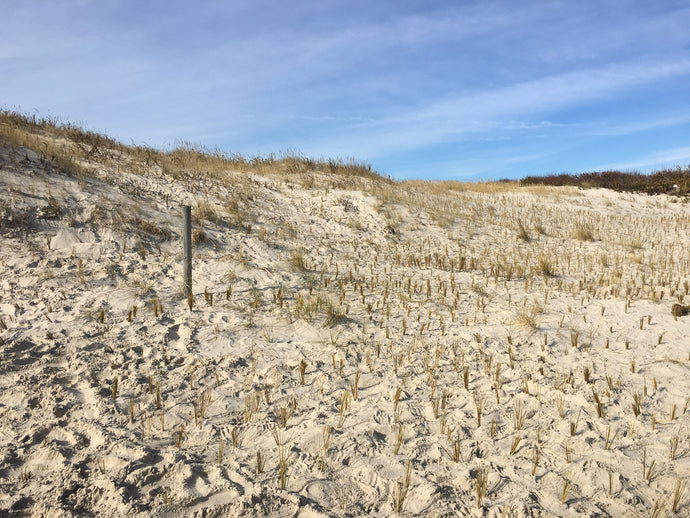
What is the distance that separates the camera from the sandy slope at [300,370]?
3.35m

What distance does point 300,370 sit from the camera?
200 inches

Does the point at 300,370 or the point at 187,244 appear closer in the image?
the point at 300,370

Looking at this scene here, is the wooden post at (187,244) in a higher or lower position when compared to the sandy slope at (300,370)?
higher

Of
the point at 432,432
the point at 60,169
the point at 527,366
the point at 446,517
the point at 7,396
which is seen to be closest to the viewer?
the point at 446,517

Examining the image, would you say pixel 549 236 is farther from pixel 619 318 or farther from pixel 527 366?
pixel 527 366

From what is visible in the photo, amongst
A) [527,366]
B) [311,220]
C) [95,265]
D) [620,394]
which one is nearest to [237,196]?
[311,220]

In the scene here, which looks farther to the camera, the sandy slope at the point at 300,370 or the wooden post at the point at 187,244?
the wooden post at the point at 187,244

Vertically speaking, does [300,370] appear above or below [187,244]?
below

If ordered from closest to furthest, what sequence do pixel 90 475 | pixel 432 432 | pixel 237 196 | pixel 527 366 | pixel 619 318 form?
1. pixel 90 475
2. pixel 432 432
3. pixel 527 366
4. pixel 619 318
5. pixel 237 196

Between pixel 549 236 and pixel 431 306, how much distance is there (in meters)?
8.51

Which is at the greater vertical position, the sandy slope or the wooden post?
the wooden post

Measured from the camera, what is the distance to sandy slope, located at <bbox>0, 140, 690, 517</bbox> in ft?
11.0

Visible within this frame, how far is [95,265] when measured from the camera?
700cm

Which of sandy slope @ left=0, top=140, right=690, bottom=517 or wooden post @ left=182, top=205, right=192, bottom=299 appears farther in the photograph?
wooden post @ left=182, top=205, right=192, bottom=299
